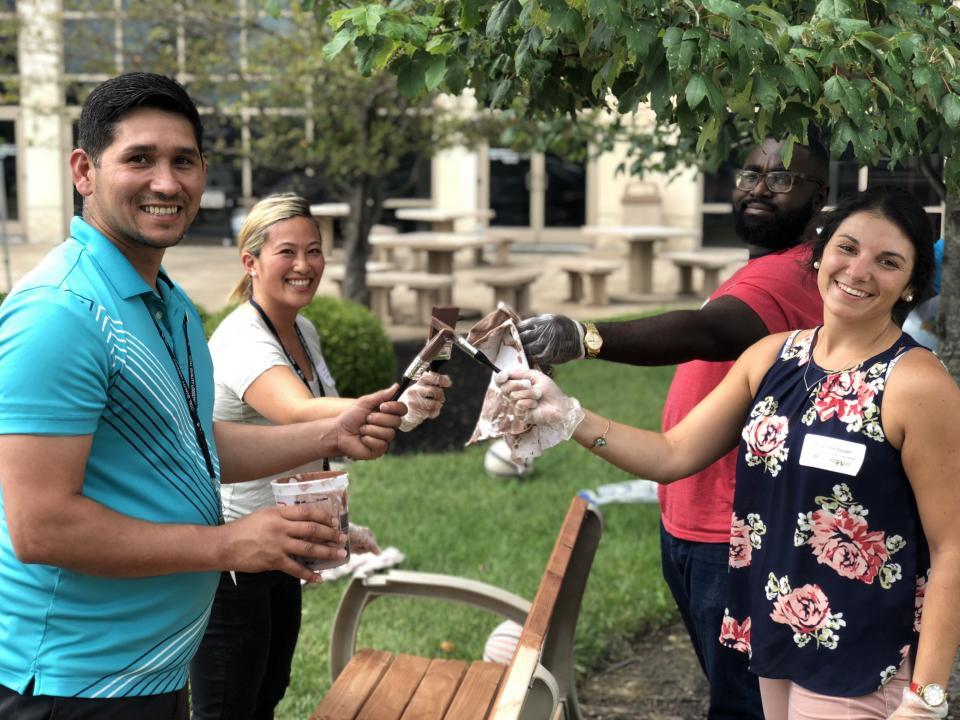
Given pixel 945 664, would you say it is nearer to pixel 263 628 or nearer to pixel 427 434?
pixel 263 628

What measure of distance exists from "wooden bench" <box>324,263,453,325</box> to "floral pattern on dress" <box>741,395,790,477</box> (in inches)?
381

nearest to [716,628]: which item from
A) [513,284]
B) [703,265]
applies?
[513,284]

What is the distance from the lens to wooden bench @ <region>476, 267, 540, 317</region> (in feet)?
42.2

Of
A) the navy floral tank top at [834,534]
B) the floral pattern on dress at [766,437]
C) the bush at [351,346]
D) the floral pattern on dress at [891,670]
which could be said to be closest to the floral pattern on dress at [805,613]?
the navy floral tank top at [834,534]

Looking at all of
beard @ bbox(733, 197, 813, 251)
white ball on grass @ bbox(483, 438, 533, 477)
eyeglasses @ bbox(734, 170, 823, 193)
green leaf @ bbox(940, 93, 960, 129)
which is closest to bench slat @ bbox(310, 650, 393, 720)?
beard @ bbox(733, 197, 813, 251)

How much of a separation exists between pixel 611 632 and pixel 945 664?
2710 mm

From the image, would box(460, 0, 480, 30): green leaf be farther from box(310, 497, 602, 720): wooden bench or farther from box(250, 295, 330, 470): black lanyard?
box(310, 497, 602, 720): wooden bench

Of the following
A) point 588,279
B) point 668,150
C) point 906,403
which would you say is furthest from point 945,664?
point 588,279

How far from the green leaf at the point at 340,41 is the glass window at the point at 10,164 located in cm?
2009

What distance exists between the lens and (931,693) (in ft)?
7.25

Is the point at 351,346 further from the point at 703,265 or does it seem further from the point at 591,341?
the point at 703,265

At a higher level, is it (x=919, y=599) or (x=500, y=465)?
(x=919, y=599)

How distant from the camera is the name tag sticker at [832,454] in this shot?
2.25m

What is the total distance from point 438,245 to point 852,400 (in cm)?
1105
